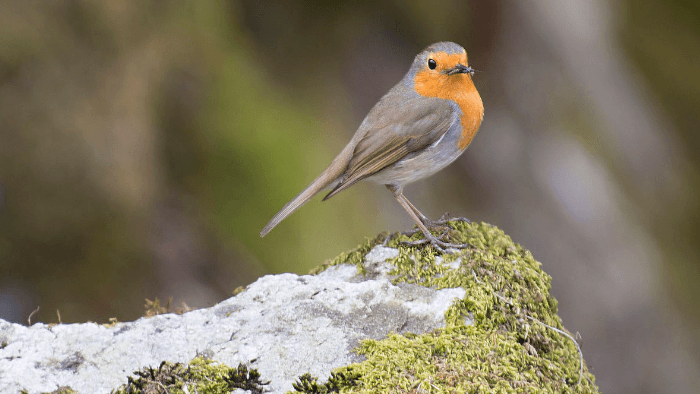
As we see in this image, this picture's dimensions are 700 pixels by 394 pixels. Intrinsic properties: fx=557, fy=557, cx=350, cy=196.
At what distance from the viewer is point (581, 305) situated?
24.7 ft

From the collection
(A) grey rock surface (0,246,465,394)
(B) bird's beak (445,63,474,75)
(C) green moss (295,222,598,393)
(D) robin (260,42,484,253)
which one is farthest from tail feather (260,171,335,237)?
(B) bird's beak (445,63,474,75)

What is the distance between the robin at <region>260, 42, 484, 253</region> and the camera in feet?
11.8

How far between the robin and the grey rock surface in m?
0.81

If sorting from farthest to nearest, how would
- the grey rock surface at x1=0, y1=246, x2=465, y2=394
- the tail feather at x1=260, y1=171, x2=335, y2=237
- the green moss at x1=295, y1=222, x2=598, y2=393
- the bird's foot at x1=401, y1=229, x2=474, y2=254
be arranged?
the tail feather at x1=260, y1=171, x2=335, y2=237 → the bird's foot at x1=401, y1=229, x2=474, y2=254 → the grey rock surface at x1=0, y1=246, x2=465, y2=394 → the green moss at x1=295, y1=222, x2=598, y2=393

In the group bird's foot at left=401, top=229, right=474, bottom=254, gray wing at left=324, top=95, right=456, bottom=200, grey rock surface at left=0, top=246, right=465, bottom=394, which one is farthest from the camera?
gray wing at left=324, top=95, right=456, bottom=200

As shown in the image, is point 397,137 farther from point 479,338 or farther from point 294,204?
point 479,338

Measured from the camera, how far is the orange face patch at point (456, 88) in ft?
12.0

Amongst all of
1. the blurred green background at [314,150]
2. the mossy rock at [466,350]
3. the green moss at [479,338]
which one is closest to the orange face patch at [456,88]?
the green moss at [479,338]

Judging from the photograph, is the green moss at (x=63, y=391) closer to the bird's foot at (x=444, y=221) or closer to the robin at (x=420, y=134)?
the robin at (x=420, y=134)

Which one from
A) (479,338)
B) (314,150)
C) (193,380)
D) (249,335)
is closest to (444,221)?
(479,338)

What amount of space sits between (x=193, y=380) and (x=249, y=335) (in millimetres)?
350

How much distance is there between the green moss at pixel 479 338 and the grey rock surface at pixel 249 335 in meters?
0.11

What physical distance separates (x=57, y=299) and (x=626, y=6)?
7680 millimetres

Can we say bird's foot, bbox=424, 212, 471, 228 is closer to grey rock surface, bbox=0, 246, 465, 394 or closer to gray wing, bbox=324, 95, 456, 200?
gray wing, bbox=324, 95, 456, 200
